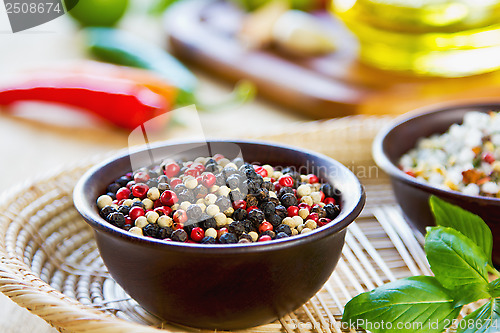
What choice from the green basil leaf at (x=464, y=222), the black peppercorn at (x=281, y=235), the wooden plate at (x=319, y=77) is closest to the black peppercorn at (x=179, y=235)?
the black peppercorn at (x=281, y=235)

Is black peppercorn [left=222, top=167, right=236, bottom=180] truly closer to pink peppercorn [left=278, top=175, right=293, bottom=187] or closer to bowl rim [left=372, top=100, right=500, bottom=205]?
pink peppercorn [left=278, top=175, right=293, bottom=187]

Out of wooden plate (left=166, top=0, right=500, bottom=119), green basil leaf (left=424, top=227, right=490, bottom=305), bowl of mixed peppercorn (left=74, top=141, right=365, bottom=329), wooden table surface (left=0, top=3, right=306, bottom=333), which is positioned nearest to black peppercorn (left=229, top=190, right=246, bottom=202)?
bowl of mixed peppercorn (left=74, top=141, right=365, bottom=329)

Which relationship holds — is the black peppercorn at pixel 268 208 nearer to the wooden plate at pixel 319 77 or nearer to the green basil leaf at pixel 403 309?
the green basil leaf at pixel 403 309

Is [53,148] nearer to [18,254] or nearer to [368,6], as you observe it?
[18,254]

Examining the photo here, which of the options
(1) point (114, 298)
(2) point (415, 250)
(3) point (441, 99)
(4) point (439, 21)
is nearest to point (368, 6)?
(4) point (439, 21)

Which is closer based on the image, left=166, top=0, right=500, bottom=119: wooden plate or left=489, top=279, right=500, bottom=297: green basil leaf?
left=489, top=279, right=500, bottom=297: green basil leaf

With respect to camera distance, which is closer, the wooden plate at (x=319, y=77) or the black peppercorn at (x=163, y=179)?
the black peppercorn at (x=163, y=179)
